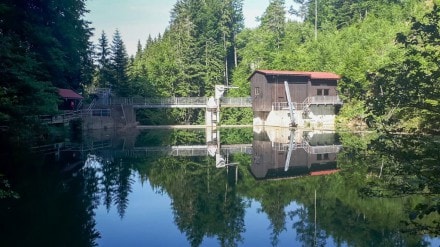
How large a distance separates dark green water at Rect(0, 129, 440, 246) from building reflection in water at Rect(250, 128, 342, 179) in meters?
0.13

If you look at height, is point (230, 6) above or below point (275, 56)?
above

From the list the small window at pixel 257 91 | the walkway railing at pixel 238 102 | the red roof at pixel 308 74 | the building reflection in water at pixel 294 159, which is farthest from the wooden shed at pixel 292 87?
the building reflection in water at pixel 294 159

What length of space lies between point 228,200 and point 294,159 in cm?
972

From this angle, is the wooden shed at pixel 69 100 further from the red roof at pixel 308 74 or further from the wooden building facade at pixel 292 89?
the red roof at pixel 308 74

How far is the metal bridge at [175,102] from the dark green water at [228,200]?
25368mm

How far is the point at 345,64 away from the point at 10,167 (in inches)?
1368

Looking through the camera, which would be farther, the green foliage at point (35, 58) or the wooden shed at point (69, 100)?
the wooden shed at point (69, 100)

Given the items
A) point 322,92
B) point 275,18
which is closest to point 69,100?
point 322,92

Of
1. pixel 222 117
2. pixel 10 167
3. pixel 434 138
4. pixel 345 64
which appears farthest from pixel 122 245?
pixel 222 117

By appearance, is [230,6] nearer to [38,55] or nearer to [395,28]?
[395,28]

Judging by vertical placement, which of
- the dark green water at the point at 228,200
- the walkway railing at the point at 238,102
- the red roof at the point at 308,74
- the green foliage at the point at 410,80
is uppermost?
the red roof at the point at 308,74

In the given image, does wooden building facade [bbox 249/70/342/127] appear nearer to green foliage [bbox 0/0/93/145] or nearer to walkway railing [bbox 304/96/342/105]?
walkway railing [bbox 304/96/342/105]

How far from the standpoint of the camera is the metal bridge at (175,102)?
47.4 metres

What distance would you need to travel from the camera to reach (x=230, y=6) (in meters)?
66.2
